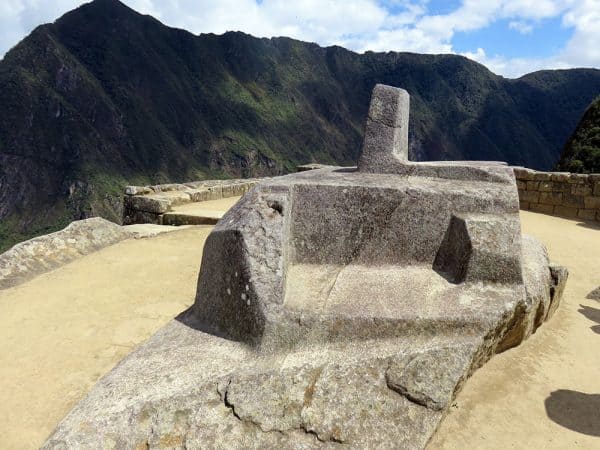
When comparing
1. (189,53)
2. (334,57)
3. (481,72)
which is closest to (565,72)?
(481,72)

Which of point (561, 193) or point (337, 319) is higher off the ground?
point (561, 193)

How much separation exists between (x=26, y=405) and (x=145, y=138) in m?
65.1

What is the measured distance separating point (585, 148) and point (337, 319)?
60.2 feet

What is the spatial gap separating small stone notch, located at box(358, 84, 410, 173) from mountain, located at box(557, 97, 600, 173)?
15.2m

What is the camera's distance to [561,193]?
30.2 ft

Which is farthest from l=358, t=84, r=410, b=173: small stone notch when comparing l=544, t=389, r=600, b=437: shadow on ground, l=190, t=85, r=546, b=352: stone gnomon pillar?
l=544, t=389, r=600, b=437: shadow on ground

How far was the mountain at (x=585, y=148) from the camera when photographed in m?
16.4

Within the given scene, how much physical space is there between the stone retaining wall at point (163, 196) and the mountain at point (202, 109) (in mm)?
38664

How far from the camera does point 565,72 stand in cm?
8325

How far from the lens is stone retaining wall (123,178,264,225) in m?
8.50

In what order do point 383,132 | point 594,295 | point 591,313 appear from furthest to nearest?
point 594,295, point 591,313, point 383,132

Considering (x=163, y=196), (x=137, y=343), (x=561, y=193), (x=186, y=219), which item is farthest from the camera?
(x=163, y=196)

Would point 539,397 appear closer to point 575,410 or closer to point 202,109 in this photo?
point 575,410

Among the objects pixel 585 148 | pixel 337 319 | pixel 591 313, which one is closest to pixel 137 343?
pixel 337 319
